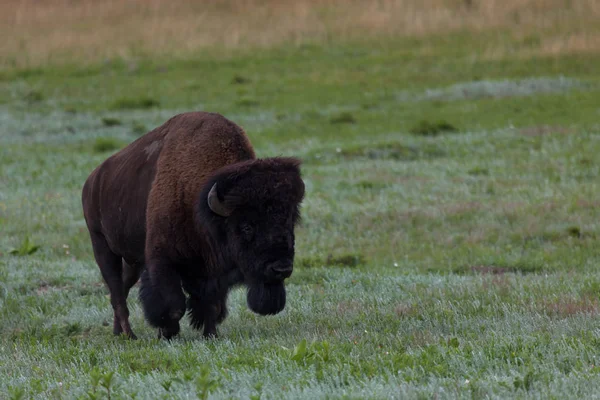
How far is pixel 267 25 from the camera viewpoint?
38438mm

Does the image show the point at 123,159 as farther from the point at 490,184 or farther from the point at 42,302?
the point at 490,184

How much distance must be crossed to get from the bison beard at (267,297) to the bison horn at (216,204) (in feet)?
1.95

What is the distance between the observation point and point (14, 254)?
1330 cm

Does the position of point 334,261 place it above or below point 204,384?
below

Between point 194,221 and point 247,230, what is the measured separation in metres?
0.71

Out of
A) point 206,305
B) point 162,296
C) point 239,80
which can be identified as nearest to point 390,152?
point 239,80

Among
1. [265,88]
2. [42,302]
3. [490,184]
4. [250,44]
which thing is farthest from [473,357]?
[250,44]

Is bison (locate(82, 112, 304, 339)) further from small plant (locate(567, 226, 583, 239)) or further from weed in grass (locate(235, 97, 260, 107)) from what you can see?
weed in grass (locate(235, 97, 260, 107))

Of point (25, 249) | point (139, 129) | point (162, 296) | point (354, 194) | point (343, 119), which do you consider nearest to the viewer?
point (162, 296)

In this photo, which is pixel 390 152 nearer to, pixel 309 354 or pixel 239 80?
pixel 239 80

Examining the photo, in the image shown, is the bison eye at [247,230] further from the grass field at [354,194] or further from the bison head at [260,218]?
the grass field at [354,194]

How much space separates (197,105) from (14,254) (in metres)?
14.7

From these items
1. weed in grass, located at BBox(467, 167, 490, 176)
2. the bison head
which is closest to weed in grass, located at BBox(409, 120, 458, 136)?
weed in grass, located at BBox(467, 167, 490, 176)

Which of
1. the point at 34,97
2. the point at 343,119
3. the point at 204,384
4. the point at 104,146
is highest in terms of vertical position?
the point at 204,384
